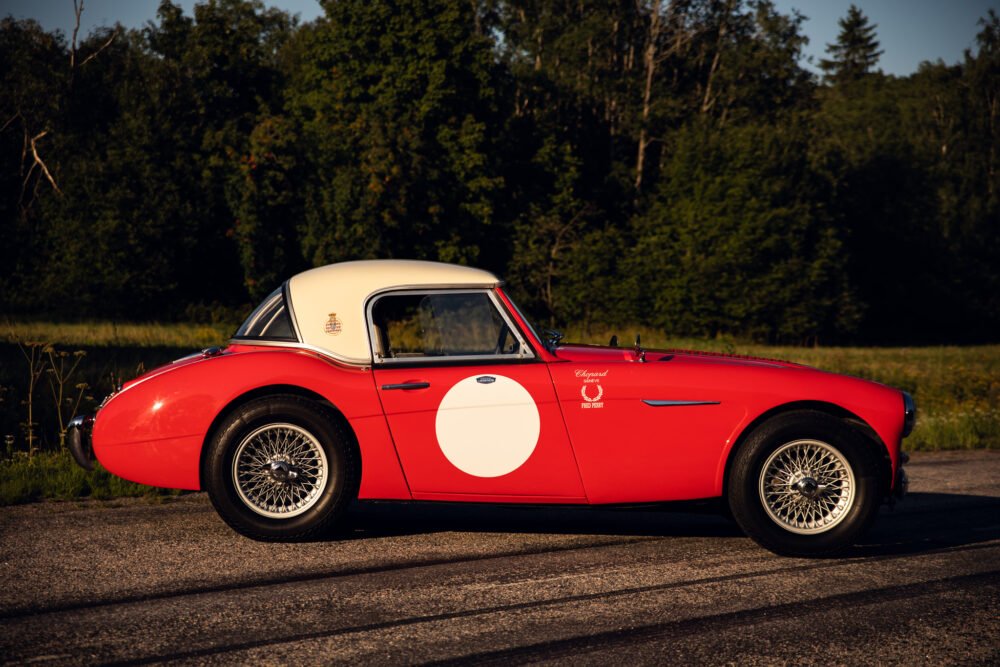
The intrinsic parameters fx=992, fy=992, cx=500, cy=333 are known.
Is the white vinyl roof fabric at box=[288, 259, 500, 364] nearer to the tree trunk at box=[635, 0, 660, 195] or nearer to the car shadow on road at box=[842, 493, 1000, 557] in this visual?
the car shadow on road at box=[842, 493, 1000, 557]

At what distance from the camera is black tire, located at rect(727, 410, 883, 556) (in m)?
5.47

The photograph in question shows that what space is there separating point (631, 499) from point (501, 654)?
75.5 inches

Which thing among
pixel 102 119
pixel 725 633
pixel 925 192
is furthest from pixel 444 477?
pixel 925 192

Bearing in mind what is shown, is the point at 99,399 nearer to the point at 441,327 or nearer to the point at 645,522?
the point at 441,327

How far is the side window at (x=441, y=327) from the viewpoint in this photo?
233 inches

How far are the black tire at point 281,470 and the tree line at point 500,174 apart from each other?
110 ft

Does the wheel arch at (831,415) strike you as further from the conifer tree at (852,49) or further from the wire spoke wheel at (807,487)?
the conifer tree at (852,49)

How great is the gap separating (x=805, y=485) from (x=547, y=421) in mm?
1473

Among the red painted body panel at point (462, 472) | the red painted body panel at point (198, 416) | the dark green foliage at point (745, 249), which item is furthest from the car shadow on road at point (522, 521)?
the dark green foliage at point (745, 249)

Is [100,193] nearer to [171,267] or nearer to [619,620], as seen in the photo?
[171,267]

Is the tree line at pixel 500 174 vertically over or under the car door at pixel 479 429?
over

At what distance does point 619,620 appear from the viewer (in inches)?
167

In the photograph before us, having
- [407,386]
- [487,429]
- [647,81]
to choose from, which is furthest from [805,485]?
[647,81]

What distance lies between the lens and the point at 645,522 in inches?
254
